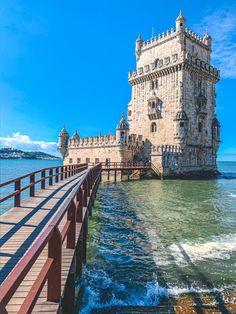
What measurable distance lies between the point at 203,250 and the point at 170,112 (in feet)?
113

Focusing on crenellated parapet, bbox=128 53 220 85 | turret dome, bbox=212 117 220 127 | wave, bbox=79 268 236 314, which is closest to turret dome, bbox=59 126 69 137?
crenellated parapet, bbox=128 53 220 85

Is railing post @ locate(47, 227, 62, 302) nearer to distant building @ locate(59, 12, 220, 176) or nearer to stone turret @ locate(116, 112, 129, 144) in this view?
distant building @ locate(59, 12, 220, 176)

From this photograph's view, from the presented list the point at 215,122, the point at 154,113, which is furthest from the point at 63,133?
the point at 215,122

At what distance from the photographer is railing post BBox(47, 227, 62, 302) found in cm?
370

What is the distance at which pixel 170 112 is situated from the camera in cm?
4209

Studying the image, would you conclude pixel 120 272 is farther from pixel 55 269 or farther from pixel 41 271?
pixel 41 271

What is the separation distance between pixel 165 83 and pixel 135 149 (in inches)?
467

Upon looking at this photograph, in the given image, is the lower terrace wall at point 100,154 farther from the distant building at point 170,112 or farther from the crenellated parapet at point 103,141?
the crenellated parapet at point 103,141

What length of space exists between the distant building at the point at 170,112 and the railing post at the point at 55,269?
35.1m

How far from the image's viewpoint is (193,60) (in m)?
42.5

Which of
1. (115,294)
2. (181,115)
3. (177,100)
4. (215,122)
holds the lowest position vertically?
(115,294)

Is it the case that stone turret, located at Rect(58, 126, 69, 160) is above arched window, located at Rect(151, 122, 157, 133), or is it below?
below

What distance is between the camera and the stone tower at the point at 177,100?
1596 inches

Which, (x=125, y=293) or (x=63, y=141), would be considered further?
(x=63, y=141)
